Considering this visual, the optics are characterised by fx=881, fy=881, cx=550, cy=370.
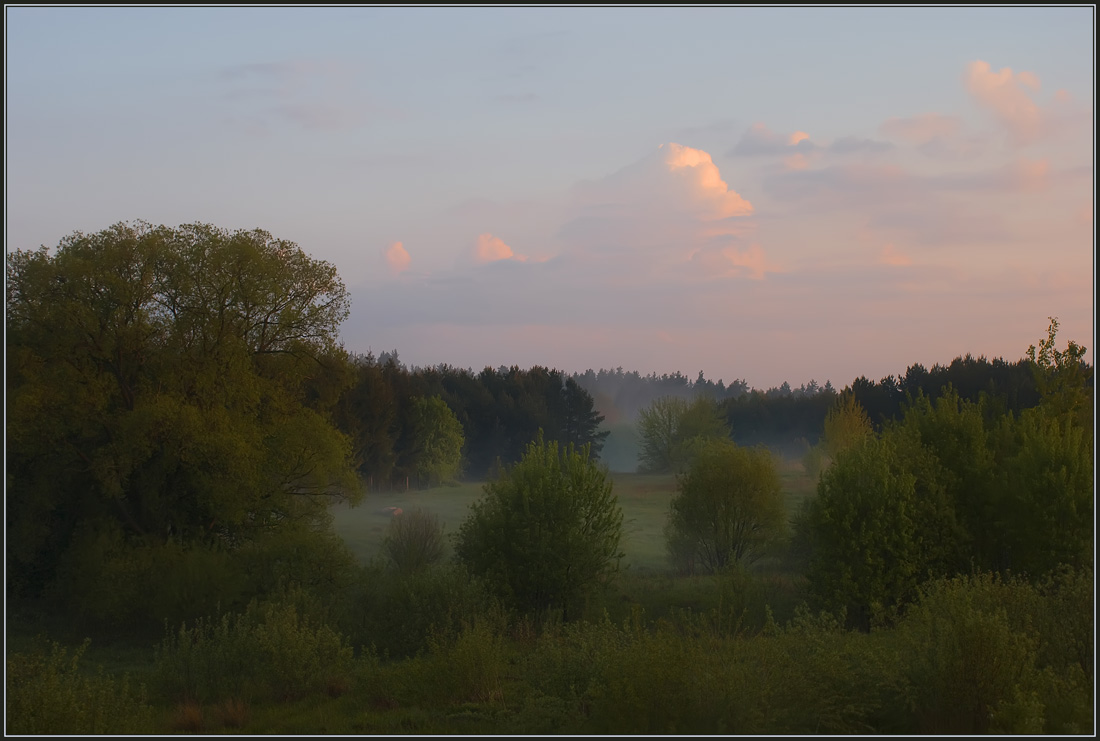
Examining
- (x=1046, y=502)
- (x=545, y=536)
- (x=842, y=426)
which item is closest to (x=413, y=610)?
(x=545, y=536)

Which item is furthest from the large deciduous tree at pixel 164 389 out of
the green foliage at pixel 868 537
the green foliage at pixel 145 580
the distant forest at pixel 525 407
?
the distant forest at pixel 525 407

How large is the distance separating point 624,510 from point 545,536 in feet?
115

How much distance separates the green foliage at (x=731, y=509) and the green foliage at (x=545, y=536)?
11.6 m

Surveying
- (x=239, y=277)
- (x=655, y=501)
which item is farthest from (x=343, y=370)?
(x=655, y=501)

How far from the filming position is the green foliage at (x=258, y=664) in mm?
18484

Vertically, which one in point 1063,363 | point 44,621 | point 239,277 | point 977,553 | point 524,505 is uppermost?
point 239,277

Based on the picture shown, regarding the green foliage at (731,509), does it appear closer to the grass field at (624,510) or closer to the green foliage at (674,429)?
the grass field at (624,510)

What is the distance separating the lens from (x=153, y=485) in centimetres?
2916

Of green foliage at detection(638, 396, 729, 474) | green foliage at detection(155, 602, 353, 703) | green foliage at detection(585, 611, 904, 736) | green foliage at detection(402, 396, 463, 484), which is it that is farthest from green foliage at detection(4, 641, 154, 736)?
green foliage at detection(638, 396, 729, 474)

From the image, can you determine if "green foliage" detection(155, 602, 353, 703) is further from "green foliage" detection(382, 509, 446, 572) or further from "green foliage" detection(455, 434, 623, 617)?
"green foliage" detection(382, 509, 446, 572)

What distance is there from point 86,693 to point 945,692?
12386 millimetres

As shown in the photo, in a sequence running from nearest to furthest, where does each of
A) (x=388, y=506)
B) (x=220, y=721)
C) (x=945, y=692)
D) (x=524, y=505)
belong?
(x=945, y=692) → (x=220, y=721) → (x=524, y=505) → (x=388, y=506)

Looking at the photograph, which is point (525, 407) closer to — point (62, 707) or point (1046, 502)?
point (1046, 502)

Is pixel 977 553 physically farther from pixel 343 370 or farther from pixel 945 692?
pixel 343 370
